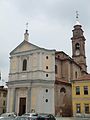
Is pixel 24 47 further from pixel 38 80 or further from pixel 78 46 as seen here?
pixel 78 46

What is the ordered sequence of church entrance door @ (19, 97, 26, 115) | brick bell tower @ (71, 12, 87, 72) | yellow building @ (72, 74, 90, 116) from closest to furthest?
1. yellow building @ (72, 74, 90, 116)
2. church entrance door @ (19, 97, 26, 115)
3. brick bell tower @ (71, 12, 87, 72)

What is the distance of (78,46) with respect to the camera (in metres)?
73.3

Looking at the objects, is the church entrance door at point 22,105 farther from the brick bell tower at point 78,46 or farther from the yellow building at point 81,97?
the brick bell tower at point 78,46

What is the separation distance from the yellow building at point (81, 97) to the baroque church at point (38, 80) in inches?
203

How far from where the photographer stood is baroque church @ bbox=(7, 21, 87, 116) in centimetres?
4962

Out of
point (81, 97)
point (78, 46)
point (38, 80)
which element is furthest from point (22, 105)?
point (78, 46)

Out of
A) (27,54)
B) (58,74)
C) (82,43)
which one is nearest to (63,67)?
(58,74)

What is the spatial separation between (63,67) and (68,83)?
4.90m

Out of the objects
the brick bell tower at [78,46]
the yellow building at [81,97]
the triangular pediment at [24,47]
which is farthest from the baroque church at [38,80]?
the brick bell tower at [78,46]

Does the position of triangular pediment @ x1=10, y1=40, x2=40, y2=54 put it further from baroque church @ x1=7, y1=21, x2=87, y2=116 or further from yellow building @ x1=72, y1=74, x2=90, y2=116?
yellow building @ x1=72, y1=74, x2=90, y2=116

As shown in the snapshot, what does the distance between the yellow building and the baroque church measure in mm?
5154

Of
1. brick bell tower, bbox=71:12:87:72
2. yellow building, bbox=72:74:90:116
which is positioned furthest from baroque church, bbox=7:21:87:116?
brick bell tower, bbox=71:12:87:72

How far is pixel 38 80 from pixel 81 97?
9.66m

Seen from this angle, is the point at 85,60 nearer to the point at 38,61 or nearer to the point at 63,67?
the point at 63,67
